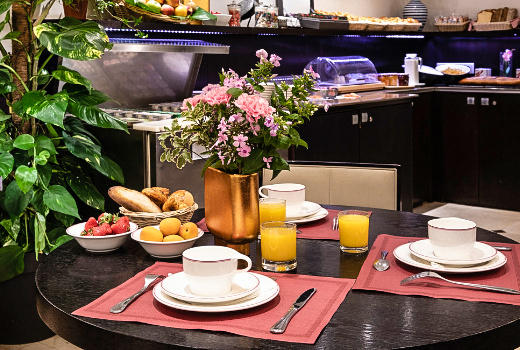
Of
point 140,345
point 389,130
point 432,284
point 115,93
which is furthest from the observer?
point 389,130

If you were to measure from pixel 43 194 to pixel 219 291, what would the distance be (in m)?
1.82

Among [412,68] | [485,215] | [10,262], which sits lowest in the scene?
[485,215]

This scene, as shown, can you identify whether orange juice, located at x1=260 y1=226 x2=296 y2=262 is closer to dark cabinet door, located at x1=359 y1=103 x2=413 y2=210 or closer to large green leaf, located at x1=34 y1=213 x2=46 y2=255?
large green leaf, located at x1=34 y1=213 x2=46 y2=255

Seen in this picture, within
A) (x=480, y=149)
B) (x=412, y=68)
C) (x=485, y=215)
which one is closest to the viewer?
(x=485, y=215)

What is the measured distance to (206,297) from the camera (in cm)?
135

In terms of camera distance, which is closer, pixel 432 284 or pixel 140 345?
pixel 140 345

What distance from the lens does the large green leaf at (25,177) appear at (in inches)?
107

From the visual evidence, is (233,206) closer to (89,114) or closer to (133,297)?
(133,297)

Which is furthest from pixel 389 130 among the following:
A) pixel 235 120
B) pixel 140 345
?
pixel 140 345

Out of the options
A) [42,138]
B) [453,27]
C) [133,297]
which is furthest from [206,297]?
[453,27]

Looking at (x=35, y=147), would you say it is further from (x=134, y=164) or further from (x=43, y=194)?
(x=134, y=164)

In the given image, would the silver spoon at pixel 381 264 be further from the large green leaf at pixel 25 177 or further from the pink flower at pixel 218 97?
the large green leaf at pixel 25 177

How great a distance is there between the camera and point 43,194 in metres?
2.97

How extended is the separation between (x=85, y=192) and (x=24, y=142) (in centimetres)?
44
